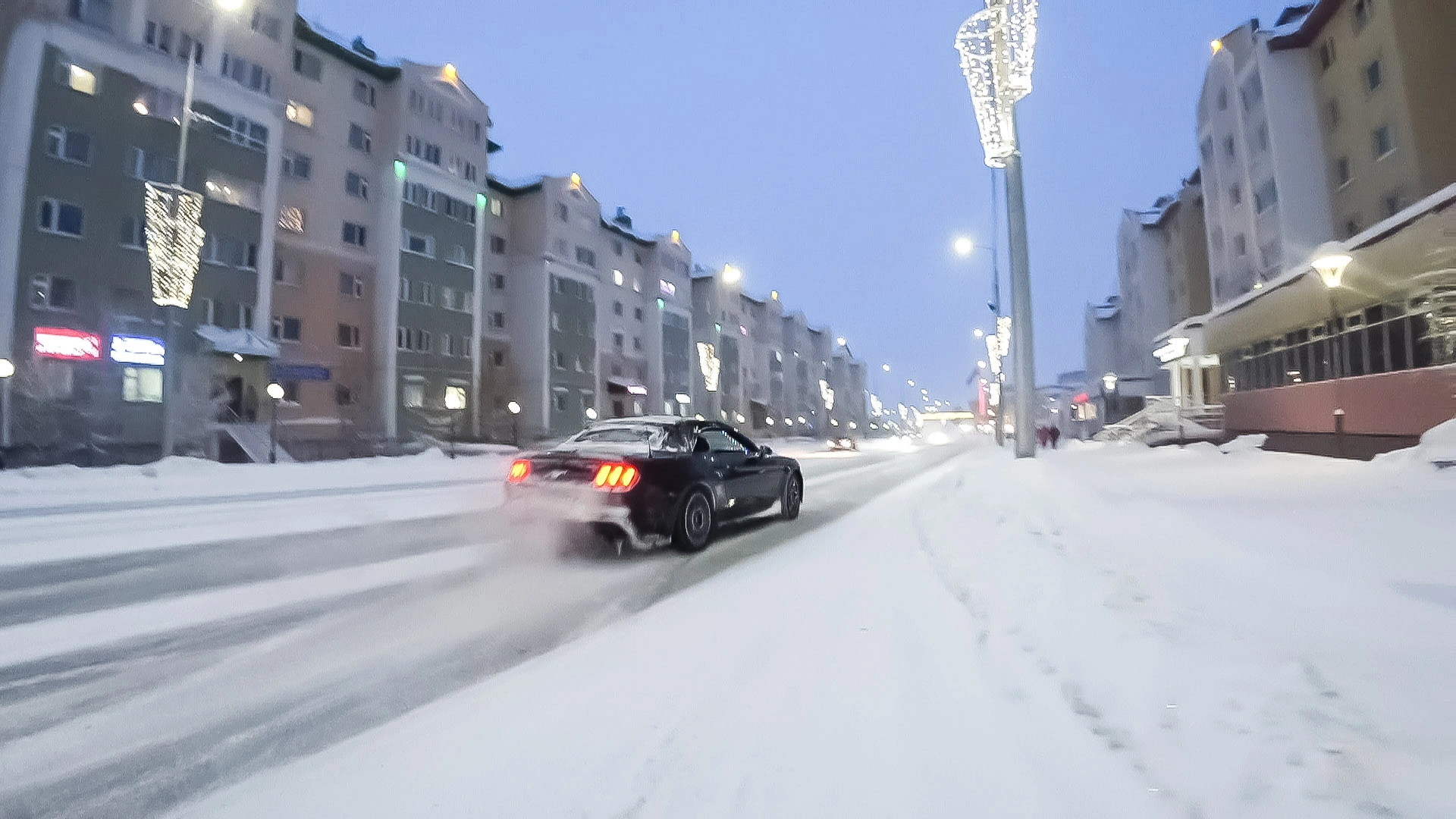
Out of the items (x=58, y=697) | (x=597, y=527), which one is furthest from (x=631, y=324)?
(x=58, y=697)

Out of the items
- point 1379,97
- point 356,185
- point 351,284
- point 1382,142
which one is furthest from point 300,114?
point 1382,142

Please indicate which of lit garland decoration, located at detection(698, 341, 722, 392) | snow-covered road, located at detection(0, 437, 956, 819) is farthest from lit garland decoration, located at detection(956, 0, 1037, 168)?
lit garland decoration, located at detection(698, 341, 722, 392)

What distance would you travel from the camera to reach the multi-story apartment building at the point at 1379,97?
22656 mm

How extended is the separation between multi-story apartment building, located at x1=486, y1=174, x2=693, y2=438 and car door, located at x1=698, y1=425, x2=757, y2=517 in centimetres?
3103

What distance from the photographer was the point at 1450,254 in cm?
889

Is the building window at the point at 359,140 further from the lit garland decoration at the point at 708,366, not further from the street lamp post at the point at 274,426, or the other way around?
the lit garland decoration at the point at 708,366

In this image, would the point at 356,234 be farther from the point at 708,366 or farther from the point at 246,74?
the point at 708,366

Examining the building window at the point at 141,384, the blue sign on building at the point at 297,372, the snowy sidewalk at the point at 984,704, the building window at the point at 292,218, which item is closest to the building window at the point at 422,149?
the building window at the point at 292,218

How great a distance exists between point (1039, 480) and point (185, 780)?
41.8 ft

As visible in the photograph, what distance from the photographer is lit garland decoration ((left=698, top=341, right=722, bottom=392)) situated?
65438 millimetres

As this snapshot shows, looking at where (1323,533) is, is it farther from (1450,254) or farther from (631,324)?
(631,324)

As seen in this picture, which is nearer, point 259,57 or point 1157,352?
point 259,57

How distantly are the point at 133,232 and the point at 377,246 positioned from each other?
35.7ft

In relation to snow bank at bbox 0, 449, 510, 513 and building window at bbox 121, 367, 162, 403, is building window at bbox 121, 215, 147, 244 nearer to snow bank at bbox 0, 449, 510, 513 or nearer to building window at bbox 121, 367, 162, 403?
building window at bbox 121, 367, 162, 403
